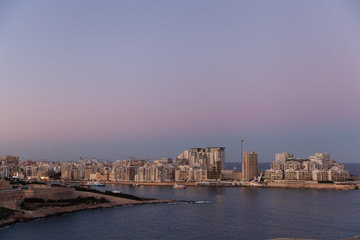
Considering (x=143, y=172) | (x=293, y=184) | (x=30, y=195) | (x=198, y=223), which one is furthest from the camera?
(x=143, y=172)

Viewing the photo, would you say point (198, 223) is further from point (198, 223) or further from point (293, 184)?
point (293, 184)

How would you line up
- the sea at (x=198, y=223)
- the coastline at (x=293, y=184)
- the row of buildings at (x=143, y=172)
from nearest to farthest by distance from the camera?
the sea at (x=198, y=223) < the coastline at (x=293, y=184) < the row of buildings at (x=143, y=172)

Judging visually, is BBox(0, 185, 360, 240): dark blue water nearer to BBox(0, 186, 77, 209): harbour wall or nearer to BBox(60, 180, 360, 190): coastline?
BBox(0, 186, 77, 209): harbour wall

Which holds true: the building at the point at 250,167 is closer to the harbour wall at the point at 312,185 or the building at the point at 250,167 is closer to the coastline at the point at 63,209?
the harbour wall at the point at 312,185

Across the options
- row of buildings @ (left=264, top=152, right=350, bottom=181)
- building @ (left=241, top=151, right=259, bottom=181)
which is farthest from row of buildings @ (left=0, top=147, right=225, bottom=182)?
row of buildings @ (left=264, top=152, right=350, bottom=181)

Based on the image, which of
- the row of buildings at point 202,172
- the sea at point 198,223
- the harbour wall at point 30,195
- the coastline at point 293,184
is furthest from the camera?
the row of buildings at point 202,172

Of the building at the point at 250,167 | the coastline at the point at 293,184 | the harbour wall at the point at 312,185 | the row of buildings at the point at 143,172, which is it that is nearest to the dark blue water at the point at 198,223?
the harbour wall at the point at 312,185

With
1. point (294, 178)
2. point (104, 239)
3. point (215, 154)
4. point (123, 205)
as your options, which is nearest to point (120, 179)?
point (215, 154)

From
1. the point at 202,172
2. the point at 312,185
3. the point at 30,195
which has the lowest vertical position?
the point at 312,185

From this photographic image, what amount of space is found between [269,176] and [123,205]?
41.9 metres

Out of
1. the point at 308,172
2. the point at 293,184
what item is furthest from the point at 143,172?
the point at 308,172

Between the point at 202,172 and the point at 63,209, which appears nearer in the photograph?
the point at 63,209

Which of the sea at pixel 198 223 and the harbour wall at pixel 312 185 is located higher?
the harbour wall at pixel 312 185

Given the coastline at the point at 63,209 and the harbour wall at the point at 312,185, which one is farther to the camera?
the harbour wall at the point at 312,185
